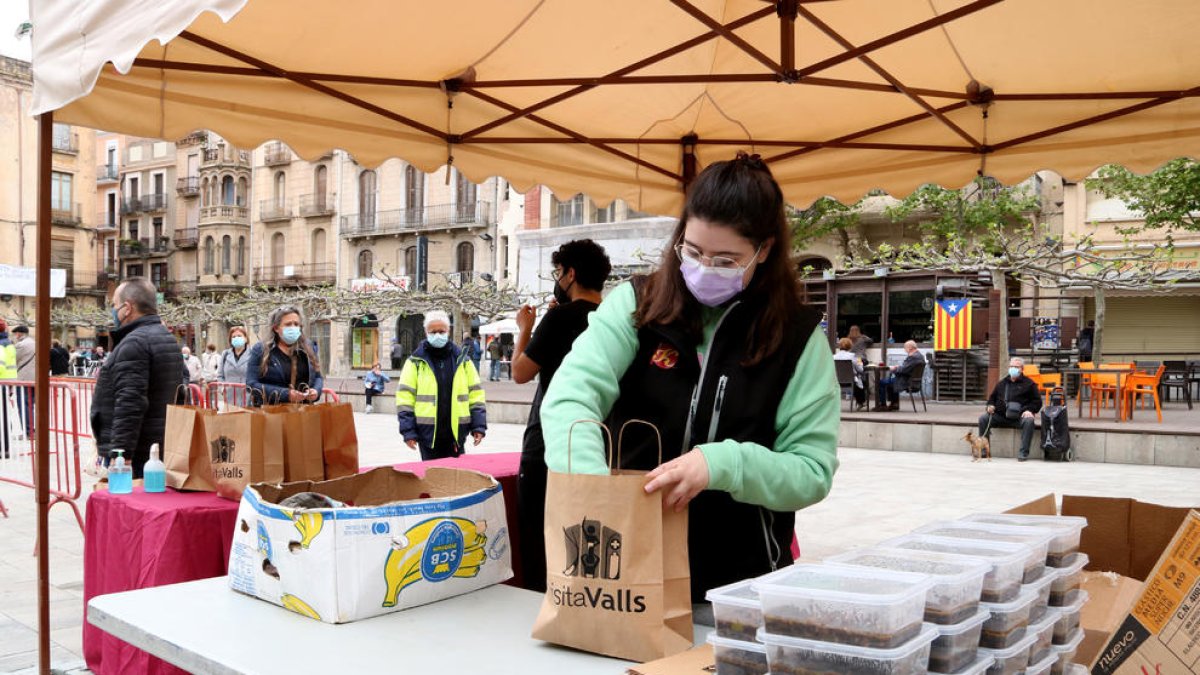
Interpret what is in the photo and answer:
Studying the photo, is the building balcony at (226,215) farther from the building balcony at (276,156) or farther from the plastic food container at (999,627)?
the plastic food container at (999,627)

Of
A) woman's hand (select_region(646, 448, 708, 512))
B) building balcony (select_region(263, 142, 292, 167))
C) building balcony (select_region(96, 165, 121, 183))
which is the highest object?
building balcony (select_region(96, 165, 121, 183))

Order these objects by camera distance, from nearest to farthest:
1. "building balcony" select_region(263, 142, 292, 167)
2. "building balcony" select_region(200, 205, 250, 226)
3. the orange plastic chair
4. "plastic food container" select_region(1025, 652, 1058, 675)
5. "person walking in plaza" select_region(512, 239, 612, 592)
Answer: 1. "plastic food container" select_region(1025, 652, 1058, 675)
2. "person walking in plaza" select_region(512, 239, 612, 592)
3. the orange plastic chair
4. "building balcony" select_region(263, 142, 292, 167)
5. "building balcony" select_region(200, 205, 250, 226)

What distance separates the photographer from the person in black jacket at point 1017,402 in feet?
41.6

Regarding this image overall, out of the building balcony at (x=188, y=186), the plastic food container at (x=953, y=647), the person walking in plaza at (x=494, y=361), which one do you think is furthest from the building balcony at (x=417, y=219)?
the plastic food container at (x=953, y=647)

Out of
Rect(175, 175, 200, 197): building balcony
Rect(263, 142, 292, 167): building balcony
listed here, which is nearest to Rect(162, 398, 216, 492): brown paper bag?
Rect(263, 142, 292, 167): building balcony

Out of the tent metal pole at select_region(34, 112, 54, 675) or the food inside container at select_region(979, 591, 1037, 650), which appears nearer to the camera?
the food inside container at select_region(979, 591, 1037, 650)

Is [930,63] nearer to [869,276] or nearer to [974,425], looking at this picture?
[974,425]

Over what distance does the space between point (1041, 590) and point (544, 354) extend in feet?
6.92

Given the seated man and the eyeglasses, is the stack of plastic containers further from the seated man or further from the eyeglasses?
the seated man

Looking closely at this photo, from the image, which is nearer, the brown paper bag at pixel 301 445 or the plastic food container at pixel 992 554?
the plastic food container at pixel 992 554

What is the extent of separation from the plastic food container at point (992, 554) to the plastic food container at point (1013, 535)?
4 centimetres

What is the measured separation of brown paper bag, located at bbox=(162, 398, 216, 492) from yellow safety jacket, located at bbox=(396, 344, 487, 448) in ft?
8.95

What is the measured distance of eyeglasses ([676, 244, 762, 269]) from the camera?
6.38 ft

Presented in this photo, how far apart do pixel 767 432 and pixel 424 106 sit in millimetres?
3291
